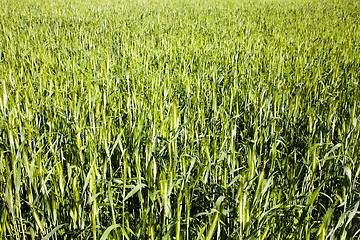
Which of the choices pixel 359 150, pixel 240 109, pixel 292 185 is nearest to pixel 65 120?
pixel 240 109

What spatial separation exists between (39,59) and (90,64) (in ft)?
2.23

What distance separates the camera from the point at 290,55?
365 cm

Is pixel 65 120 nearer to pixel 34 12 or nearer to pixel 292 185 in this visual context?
pixel 292 185

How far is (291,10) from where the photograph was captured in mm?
10367

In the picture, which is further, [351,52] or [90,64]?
[351,52]

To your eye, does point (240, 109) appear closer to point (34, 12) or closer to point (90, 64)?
point (90, 64)

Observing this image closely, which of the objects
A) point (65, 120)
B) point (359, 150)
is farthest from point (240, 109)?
point (65, 120)

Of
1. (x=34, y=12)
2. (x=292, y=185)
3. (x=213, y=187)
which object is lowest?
(x=213, y=187)

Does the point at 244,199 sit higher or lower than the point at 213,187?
higher

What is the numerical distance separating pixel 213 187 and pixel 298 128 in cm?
98

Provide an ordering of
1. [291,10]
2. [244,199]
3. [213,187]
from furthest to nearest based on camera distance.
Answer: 1. [291,10]
2. [213,187]
3. [244,199]

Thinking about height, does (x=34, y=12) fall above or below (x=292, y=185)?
above

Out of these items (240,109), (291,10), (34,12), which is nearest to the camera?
(240,109)

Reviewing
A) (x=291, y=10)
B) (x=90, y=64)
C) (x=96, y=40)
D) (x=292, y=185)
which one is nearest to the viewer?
(x=292, y=185)
